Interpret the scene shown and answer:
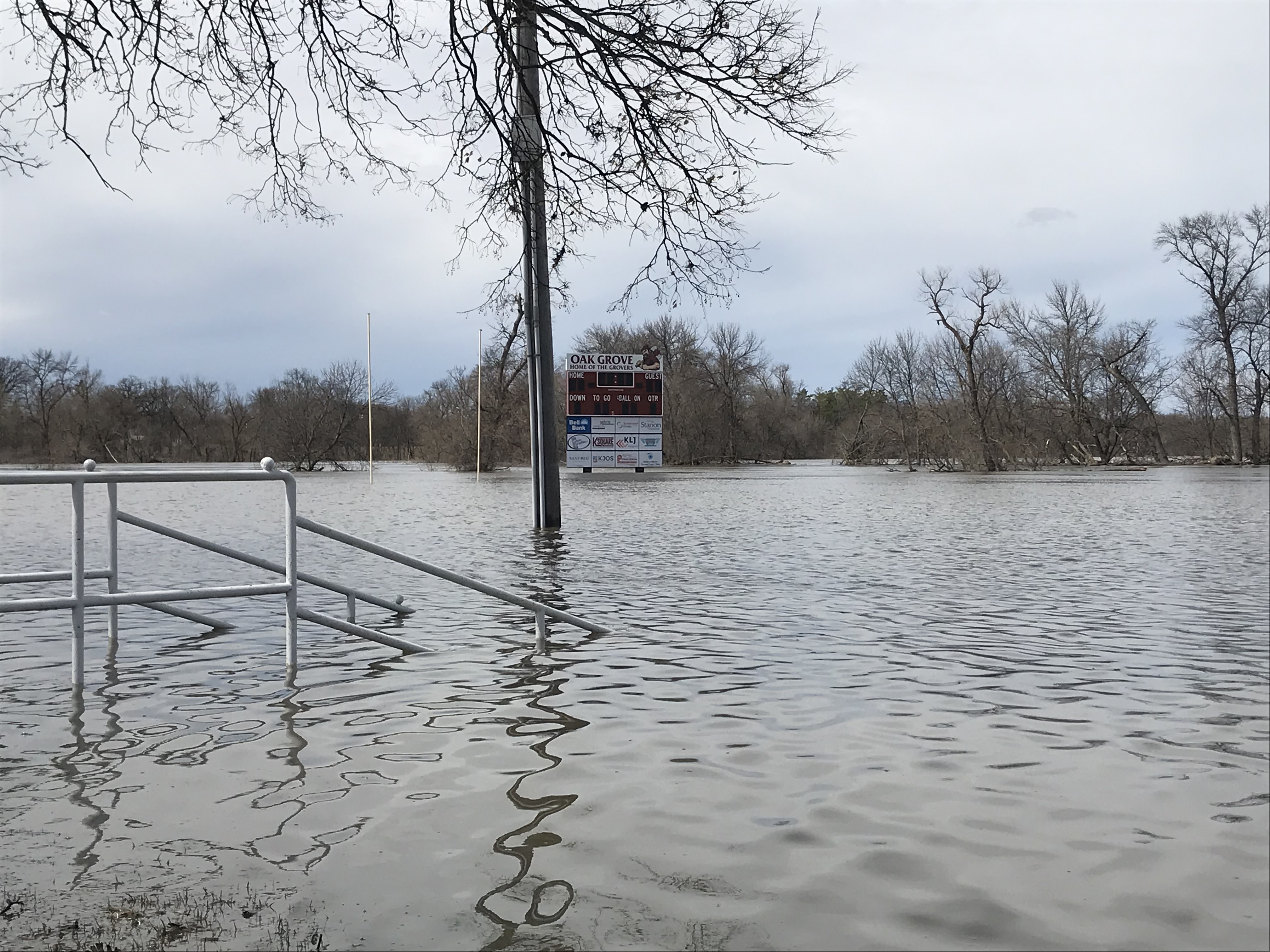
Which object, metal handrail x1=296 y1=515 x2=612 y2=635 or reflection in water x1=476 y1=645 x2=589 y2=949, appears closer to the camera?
reflection in water x1=476 y1=645 x2=589 y2=949

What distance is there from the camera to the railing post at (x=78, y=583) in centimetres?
588

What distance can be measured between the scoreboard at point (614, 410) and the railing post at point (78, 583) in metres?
43.7

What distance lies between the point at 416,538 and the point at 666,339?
65.8m

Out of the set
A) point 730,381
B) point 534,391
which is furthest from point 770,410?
point 534,391

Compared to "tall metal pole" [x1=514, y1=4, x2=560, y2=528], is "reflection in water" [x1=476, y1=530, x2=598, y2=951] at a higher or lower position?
lower

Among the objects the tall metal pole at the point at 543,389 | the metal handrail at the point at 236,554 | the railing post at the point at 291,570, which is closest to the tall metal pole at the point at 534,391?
the tall metal pole at the point at 543,389

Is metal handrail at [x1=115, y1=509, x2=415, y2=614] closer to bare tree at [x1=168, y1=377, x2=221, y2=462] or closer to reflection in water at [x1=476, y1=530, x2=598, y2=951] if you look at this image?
reflection in water at [x1=476, y1=530, x2=598, y2=951]

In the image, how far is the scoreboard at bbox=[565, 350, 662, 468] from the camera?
166 ft

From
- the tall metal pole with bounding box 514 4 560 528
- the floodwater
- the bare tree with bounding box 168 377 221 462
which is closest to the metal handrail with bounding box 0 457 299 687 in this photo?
the floodwater

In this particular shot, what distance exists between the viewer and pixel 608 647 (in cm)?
770

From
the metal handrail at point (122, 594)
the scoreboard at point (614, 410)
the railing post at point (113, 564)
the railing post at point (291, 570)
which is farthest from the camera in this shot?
the scoreboard at point (614, 410)

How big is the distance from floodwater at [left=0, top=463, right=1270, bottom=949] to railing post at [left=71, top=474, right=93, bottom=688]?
170 mm

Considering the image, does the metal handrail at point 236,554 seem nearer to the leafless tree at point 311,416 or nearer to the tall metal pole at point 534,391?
the tall metal pole at point 534,391

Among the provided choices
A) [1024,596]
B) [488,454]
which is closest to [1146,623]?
[1024,596]
